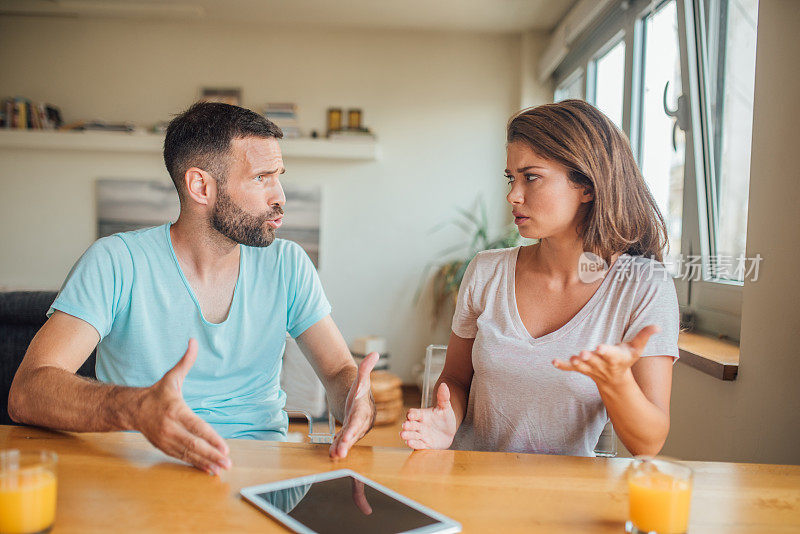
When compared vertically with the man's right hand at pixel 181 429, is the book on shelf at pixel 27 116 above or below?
above

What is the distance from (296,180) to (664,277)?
374cm

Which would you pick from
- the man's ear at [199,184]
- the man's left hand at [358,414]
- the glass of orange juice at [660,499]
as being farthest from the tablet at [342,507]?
the man's ear at [199,184]

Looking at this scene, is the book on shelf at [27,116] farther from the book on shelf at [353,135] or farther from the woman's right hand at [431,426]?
the woman's right hand at [431,426]

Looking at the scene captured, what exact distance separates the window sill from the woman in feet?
1.58

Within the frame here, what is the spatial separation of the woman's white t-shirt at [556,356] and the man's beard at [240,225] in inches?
23.7

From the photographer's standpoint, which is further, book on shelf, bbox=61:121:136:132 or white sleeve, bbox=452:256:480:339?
book on shelf, bbox=61:121:136:132

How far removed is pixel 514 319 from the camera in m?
1.45

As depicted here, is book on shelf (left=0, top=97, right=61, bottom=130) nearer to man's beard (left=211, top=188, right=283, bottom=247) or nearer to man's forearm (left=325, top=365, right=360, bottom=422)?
man's beard (left=211, top=188, right=283, bottom=247)

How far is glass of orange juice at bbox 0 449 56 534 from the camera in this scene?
0.72m

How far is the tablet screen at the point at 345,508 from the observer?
2.58 ft

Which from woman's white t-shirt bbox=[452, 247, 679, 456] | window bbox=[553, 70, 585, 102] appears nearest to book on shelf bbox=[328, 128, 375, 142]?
window bbox=[553, 70, 585, 102]

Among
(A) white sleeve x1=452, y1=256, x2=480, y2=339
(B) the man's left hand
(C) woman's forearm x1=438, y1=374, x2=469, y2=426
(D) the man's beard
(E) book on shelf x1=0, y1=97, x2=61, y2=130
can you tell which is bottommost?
(C) woman's forearm x1=438, y1=374, x2=469, y2=426

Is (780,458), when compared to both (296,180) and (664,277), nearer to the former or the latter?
(664,277)

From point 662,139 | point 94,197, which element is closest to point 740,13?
point 662,139
